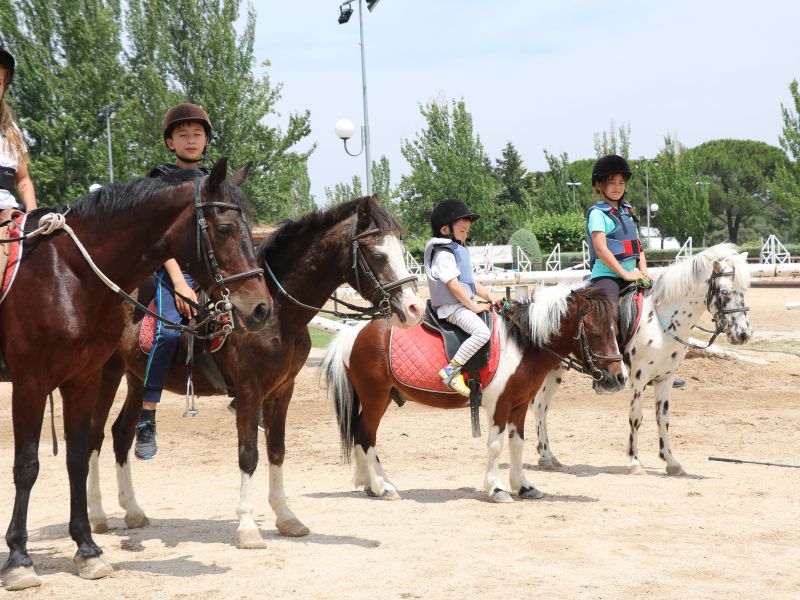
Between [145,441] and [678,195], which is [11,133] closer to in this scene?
[145,441]

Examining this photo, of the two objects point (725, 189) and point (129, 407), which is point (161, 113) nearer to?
point (129, 407)

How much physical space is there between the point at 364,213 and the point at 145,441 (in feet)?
7.65

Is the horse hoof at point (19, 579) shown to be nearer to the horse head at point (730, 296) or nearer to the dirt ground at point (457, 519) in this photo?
the dirt ground at point (457, 519)

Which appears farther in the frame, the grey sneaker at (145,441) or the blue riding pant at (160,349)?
the grey sneaker at (145,441)

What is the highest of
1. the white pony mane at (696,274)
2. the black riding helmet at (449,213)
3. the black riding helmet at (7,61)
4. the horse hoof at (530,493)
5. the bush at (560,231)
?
the bush at (560,231)

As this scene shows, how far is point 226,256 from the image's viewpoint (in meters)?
4.61

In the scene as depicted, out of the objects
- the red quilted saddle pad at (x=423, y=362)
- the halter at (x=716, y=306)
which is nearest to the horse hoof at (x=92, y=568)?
the red quilted saddle pad at (x=423, y=362)

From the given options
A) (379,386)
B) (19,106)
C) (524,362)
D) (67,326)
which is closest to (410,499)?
(379,386)

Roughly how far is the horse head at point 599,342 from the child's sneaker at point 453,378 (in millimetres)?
1072

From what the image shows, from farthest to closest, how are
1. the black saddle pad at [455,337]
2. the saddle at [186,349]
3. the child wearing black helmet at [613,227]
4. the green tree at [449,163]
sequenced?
the green tree at [449,163], the child wearing black helmet at [613,227], the black saddle pad at [455,337], the saddle at [186,349]

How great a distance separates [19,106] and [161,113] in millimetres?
5169

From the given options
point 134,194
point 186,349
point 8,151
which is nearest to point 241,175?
point 134,194

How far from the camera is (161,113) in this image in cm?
3219

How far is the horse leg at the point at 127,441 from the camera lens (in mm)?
6324
